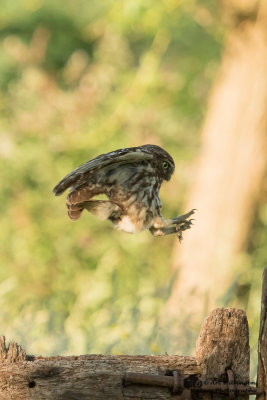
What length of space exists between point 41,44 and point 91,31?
3.38 ft

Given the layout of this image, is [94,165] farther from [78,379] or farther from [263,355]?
[263,355]

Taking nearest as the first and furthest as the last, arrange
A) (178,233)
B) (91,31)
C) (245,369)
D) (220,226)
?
(245,369)
(178,233)
(220,226)
(91,31)

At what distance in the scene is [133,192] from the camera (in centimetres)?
280

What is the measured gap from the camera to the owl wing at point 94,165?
240 cm

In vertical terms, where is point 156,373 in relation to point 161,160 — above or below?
below

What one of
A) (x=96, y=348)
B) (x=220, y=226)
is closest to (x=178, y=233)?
(x=96, y=348)

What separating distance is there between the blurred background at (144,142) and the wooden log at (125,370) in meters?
3.89

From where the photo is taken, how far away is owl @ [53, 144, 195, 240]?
103 inches

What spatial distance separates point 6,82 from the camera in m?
12.4

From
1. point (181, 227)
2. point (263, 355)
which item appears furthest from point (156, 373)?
point (181, 227)

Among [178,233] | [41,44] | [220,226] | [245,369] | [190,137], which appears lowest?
[245,369]

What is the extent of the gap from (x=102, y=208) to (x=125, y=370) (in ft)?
2.12

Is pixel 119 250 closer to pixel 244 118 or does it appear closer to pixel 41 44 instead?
pixel 244 118

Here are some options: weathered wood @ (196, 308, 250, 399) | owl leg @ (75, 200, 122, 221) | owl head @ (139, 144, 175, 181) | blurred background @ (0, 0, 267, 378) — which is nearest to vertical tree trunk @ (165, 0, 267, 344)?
blurred background @ (0, 0, 267, 378)
